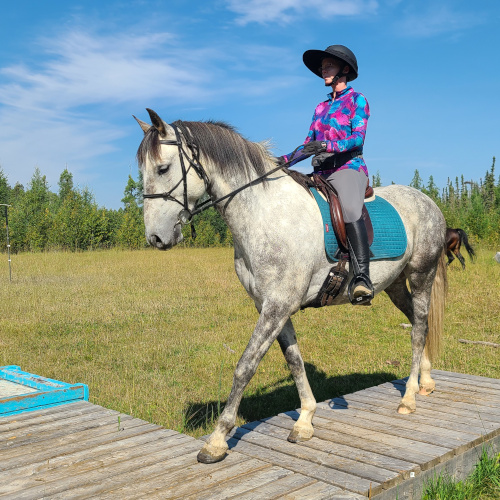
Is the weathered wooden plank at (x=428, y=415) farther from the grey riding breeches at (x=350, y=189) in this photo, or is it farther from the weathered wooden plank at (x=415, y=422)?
the grey riding breeches at (x=350, y=189)

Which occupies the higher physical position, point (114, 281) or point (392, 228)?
point (392, 228)

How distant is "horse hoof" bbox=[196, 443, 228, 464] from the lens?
11.9 ft

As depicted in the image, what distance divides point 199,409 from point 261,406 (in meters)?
0.82

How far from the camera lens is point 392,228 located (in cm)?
493

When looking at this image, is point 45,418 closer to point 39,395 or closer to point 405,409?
point 39,395

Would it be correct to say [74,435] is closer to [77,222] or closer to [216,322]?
[216,322]

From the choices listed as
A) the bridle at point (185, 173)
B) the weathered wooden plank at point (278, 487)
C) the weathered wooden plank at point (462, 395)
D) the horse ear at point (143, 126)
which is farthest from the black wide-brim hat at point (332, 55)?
the weathered wooden plank at point (462, 395)

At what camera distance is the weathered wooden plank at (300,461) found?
3.35 meters

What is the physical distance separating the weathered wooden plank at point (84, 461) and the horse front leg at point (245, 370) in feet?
1.40

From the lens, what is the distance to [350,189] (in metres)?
4.42

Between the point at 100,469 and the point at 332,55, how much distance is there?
390 cm

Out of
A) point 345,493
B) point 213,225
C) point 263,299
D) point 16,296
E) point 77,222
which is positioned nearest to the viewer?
point 345,493

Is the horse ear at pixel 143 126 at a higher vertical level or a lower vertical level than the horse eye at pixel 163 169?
higher

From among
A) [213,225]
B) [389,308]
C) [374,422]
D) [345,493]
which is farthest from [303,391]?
[213,225]
